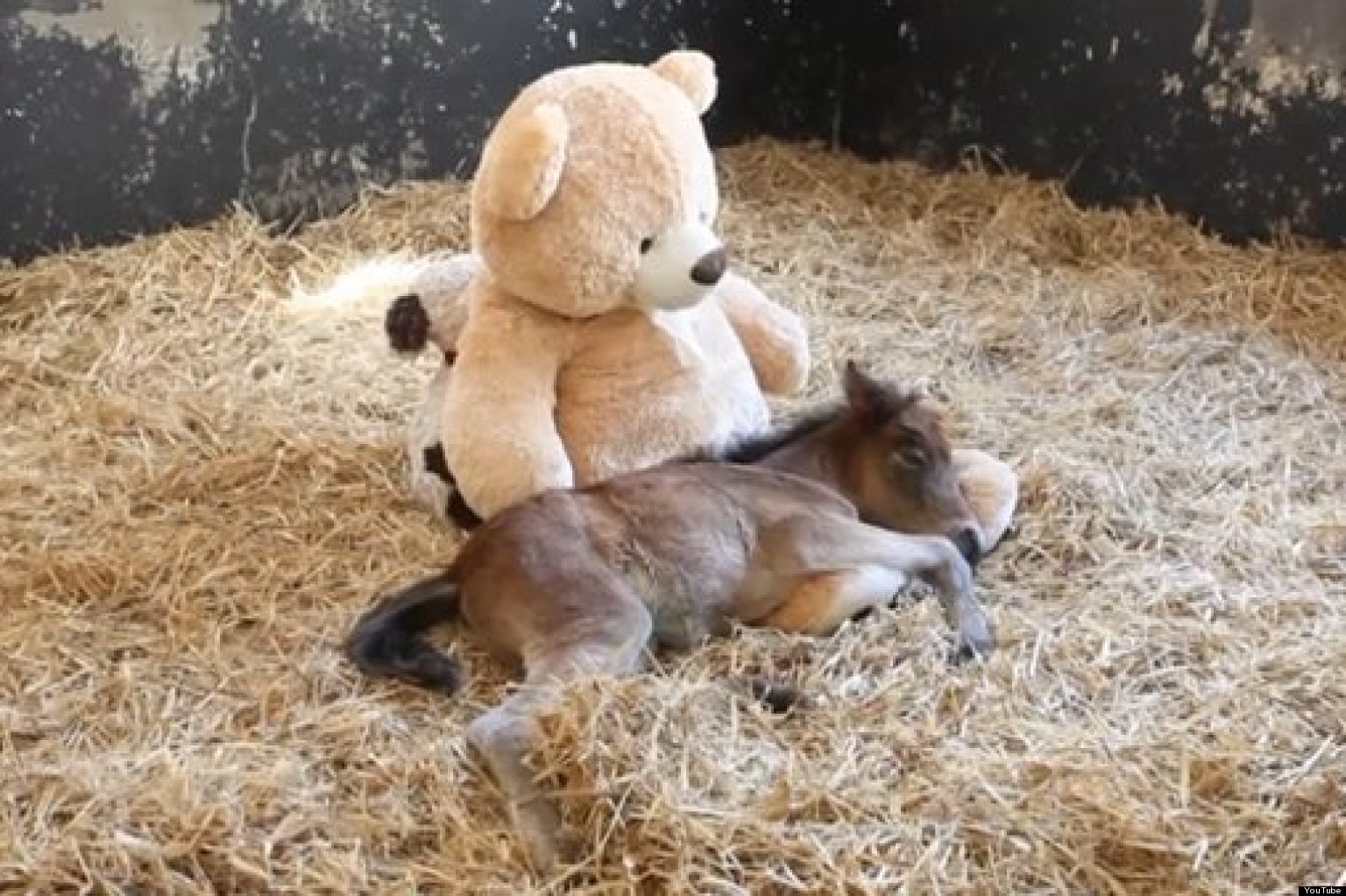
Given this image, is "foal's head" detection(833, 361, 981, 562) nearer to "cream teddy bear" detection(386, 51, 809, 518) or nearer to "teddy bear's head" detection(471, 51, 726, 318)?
"cream teddy bear" detection(386, 51, 809, 518)

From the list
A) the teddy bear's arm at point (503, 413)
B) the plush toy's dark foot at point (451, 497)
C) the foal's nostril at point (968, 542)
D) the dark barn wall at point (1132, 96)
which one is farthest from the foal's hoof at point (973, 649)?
the dark barn wall at point (1132, 96)

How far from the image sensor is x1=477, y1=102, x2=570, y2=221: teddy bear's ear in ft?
7.50

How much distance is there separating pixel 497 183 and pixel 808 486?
53 centimetres

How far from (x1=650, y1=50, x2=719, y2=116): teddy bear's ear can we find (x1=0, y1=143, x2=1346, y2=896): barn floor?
666 mm

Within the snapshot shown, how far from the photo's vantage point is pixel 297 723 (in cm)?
211

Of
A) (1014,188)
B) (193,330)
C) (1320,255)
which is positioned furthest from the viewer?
(1014,188)

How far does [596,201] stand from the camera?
7.72ft

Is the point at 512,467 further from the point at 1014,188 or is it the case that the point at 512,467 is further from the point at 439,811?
the point at 1014,188

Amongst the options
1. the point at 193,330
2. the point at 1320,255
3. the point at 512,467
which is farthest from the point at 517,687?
the point at 1320,255

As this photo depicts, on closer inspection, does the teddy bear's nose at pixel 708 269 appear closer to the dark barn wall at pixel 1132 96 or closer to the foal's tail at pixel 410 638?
the foal's tail at pixel 410 638

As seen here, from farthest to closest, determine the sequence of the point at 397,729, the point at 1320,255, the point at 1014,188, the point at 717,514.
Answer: the point at 1014,188 → the point at 1320,255 → the point at 717,514 → the point at 397,729

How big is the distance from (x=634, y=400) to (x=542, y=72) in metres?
1.74

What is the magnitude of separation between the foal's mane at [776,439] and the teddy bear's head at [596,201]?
21 centimetres

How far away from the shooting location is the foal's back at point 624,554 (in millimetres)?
2180
